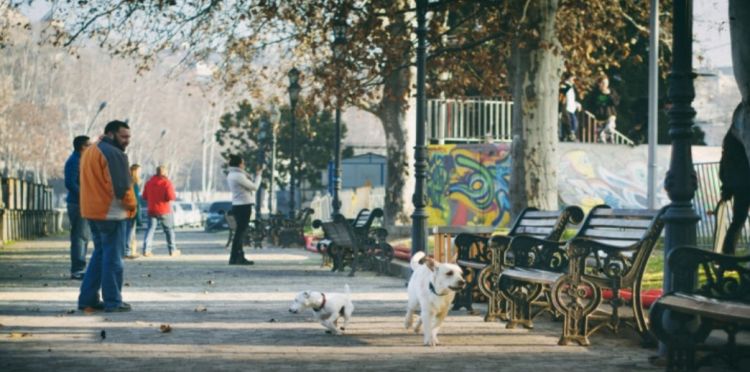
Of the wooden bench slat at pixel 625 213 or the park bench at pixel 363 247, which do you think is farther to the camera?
the park bench at pixel 363 247

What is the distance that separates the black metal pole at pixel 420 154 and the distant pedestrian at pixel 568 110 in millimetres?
14181

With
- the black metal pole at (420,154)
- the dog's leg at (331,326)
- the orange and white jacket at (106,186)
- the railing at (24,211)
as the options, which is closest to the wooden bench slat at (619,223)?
the dog's leg at (331,326)

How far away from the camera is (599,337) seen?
34.1 feet

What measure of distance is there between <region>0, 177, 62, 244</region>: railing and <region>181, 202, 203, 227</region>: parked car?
2827cm

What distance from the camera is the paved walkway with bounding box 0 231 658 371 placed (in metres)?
8.74

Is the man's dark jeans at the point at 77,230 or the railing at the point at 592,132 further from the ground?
the railing at the point at 592,132

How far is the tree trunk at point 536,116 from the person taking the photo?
19.2 m

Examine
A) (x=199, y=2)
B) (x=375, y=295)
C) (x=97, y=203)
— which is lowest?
(x=375, y=295)

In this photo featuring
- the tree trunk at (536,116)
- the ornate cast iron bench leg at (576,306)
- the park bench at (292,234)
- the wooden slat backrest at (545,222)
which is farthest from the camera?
the park bench at (292,234)

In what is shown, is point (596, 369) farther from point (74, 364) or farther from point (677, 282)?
point (74, 364)

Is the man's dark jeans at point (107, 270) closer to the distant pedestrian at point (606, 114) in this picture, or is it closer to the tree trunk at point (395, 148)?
the tree trunk at point (395, 148)

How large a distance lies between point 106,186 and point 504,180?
893 inches

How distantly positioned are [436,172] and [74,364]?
28.1 metres

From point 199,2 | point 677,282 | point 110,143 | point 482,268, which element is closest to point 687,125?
point 677,282
